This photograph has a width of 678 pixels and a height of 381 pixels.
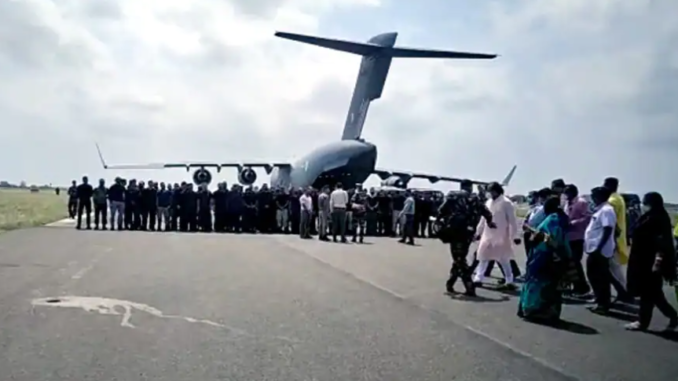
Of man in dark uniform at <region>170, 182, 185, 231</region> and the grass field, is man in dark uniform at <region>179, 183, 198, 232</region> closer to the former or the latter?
man in dark uniform at <region>170, 182, 185, 231</region>

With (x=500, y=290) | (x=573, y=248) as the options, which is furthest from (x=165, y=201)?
(x=573, y=248)

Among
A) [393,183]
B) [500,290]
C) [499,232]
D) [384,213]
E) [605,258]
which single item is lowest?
[500,290]

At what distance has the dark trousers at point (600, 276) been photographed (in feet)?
35.9

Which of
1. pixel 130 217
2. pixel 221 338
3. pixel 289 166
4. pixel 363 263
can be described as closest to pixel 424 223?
pixel 130 217

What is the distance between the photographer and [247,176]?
44.5 meters

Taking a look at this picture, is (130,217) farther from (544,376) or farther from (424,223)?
(544,376)

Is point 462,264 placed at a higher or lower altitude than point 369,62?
lower

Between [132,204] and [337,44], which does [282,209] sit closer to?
[132,204]

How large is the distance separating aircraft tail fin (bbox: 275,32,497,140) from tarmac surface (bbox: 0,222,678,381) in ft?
78.3

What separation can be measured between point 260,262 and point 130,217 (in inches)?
516

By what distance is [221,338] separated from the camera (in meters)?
8.44

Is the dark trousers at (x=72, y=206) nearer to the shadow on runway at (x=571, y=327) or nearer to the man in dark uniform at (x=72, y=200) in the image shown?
the man in dark uniform at (x=72, y=200)

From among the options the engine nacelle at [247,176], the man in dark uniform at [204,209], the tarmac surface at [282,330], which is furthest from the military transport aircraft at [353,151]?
the tarmac surface at [282,330]

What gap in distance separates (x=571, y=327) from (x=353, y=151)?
26046mm
